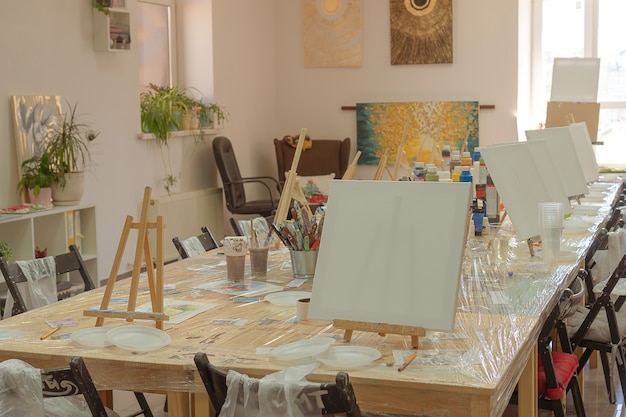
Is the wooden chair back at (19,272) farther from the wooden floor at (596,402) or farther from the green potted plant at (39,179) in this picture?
the green potted plant at (39,179)

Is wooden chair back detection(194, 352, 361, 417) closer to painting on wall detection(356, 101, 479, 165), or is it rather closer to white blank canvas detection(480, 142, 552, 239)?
white blank canvas detection(480, 142, 552, 239)

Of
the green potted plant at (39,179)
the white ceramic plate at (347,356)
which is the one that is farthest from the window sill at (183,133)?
the white ceramic plate at (347,356)

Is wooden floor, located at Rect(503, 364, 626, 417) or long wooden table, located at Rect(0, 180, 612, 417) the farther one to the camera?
wooden floor, located at Rect(503, 364, 626, 417)

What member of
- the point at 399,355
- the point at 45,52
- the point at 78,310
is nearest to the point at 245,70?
the point at 45,52

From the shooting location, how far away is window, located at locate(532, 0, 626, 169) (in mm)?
9266

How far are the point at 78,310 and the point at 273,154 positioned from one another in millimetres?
7006

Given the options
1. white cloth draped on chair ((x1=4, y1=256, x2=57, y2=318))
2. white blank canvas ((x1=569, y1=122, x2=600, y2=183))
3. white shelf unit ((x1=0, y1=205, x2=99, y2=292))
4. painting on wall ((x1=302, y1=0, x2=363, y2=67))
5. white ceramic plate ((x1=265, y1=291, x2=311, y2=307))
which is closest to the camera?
white ceramic plate ((x1=265, y1=291, x2=311, y2=307))

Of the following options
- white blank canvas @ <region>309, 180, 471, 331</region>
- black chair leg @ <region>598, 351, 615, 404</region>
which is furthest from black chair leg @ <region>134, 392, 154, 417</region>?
black chair leg @ <region>598, 351, 615, 404</region>

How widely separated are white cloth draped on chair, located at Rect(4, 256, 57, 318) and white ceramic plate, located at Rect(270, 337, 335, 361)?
1.48 m

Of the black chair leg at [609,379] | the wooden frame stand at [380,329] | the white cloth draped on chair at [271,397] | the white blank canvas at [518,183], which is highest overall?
the white blank canvas at [518,183]

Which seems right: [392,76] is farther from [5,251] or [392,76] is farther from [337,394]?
[337,394]

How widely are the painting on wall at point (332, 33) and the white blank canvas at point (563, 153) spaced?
4.46 metres

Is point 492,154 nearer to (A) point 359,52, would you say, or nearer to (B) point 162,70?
(B) point 162,70

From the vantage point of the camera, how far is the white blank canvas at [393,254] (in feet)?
8.38
